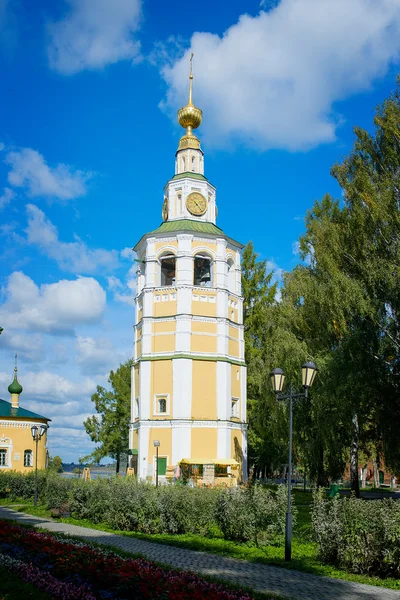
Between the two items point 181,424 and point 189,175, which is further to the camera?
point 189,175

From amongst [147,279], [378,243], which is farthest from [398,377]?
[147,279]

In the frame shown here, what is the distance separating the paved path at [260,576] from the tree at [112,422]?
92.9 feet

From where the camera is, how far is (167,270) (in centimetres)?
3450

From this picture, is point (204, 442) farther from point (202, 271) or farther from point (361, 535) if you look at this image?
point (361, 535)

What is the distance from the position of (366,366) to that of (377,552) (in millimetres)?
9389

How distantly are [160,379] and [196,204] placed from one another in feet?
33.8

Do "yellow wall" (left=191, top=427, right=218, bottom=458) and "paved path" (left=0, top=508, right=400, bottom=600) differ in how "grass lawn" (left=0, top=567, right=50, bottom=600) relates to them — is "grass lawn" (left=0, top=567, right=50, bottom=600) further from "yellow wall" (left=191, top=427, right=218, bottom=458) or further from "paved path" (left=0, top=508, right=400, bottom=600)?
"yellow wall" (left=191, top=427, right=218, bottom=458)

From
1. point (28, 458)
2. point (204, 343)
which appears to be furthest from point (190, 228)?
point (28, 458)

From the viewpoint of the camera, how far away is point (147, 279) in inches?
1272

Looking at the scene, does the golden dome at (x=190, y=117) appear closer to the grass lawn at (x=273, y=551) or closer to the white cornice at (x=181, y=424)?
the white cornice at (x=181, y=424)

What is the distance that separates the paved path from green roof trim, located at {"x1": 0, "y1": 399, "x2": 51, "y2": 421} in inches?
1058

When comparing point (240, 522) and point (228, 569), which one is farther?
point (240, 522)

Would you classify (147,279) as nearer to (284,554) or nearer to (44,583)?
(284,554)

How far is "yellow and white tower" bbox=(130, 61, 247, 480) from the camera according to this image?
29906mm
